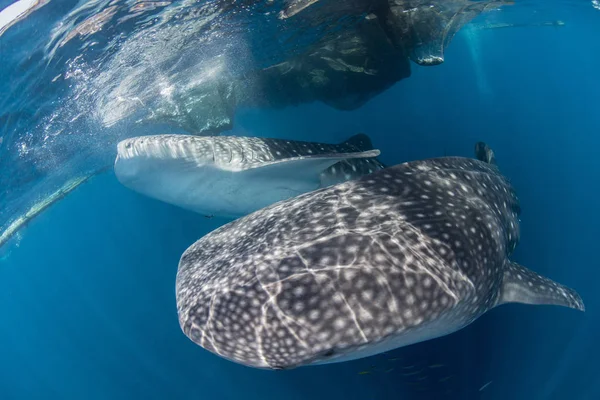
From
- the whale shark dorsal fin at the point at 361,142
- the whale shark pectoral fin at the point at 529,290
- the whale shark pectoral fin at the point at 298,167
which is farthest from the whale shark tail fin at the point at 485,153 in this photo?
the whale shark pectoral fin at the point at 298,167

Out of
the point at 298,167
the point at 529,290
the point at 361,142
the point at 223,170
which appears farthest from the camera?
the point at 361,142

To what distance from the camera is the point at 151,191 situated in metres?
7.14

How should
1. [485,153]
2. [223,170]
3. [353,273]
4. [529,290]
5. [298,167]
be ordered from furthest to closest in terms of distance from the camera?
[485,153], [223,170], [298,167], [529,290], [353,273]

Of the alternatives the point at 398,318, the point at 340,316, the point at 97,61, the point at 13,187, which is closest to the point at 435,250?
the point at 398,318

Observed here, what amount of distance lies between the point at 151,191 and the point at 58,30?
3.64 metres

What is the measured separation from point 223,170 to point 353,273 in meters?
4.15

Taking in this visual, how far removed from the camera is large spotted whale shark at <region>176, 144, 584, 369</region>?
8.18 feet

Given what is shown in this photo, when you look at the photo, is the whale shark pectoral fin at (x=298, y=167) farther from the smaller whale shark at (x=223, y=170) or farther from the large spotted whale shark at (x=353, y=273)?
the large spotted whale shark at (x=353, y=273)

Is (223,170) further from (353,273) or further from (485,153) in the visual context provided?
(485,153)

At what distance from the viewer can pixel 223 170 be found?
6.30m

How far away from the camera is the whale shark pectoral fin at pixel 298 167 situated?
546 cm

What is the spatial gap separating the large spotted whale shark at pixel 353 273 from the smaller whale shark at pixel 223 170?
1.88m

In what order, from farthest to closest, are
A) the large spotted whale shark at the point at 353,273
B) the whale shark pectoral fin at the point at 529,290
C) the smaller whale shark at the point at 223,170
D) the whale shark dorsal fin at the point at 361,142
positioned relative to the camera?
the whale shark dorsal fin at the point at 361,142 < the smaller whale shark at the point at 223,170 < the whale shark pectoral fin at the point at 529,290 < the large spotted whale shark at the point at 353,273

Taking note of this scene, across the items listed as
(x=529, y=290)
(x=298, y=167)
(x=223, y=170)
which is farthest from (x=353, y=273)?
(x=223, y=170)
